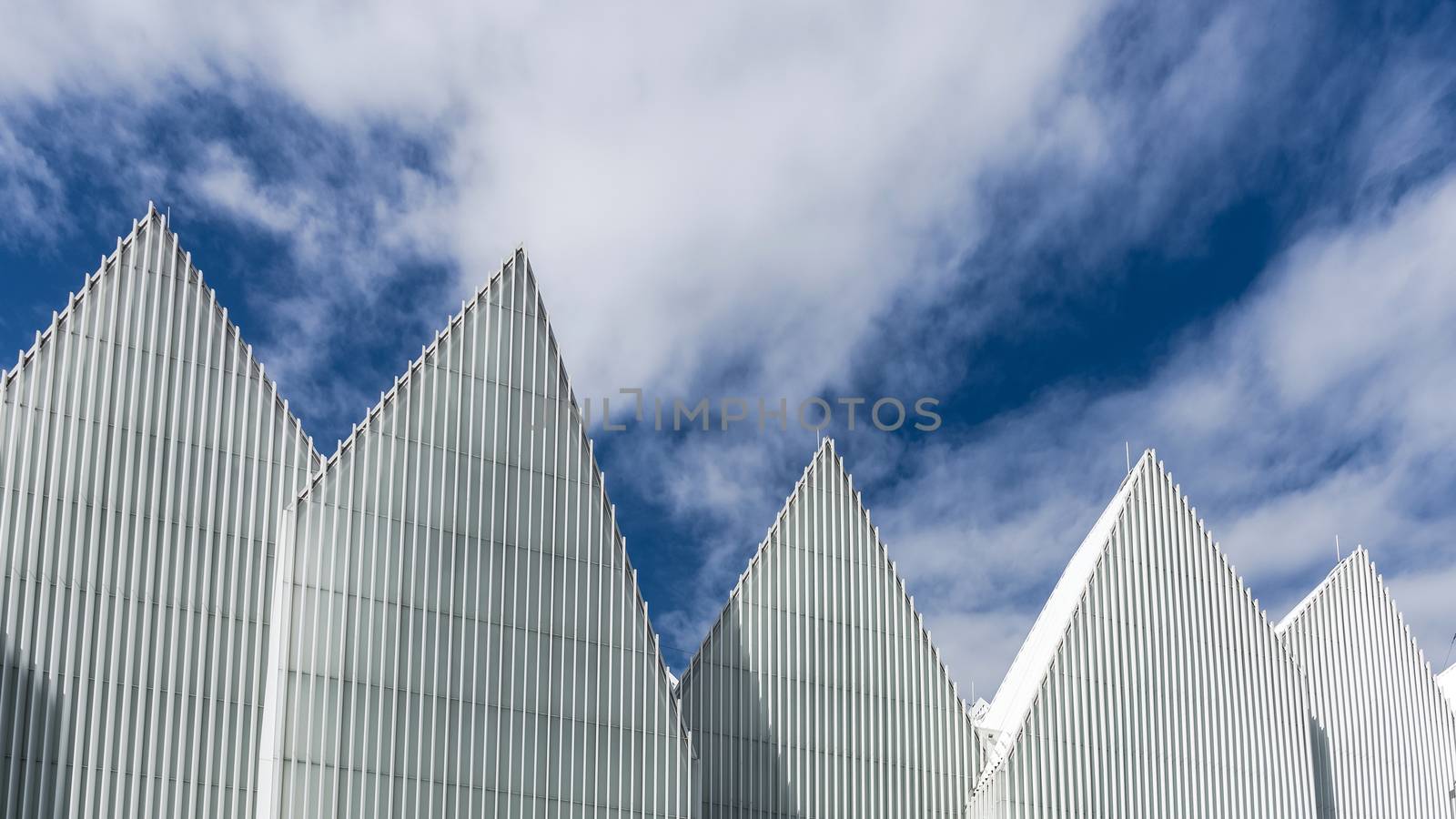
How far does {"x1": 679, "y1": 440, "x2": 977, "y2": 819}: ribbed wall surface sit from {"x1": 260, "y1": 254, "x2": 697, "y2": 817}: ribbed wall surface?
3163 mm

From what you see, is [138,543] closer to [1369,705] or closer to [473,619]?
[473,619]

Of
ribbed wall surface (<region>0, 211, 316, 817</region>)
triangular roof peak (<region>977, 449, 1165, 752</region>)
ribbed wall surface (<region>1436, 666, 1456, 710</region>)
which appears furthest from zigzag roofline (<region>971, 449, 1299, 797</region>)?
ribbed wall surface (<region>0, 211, 316, 817</region>)

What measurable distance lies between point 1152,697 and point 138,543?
85.5 feet

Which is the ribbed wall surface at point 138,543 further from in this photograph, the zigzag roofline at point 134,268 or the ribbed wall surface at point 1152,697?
the ribbed wall surface at point 1152,697

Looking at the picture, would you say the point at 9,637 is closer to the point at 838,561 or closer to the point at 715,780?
the point at 715,780

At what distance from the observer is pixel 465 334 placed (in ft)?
112

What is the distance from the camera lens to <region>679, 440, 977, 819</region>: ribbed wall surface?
36494 millimetres

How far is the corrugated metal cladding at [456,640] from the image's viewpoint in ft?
97.9

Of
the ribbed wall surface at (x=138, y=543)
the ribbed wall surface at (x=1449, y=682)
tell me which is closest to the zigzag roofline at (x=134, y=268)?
the ribbed wall surface at (x=138, y=543)

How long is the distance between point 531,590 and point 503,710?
2.74 meters

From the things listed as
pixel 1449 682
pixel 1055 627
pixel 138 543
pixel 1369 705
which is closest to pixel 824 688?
pixel 1055 627

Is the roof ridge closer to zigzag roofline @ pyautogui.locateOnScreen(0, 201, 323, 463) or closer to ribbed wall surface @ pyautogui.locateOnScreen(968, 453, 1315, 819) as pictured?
ribbed wall surface @ pyautogui.locateOnScreen(968, 453, 1315, 819)

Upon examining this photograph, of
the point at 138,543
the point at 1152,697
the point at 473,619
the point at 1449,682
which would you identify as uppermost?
the point at 1449,682

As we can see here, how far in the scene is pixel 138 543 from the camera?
102 ft
